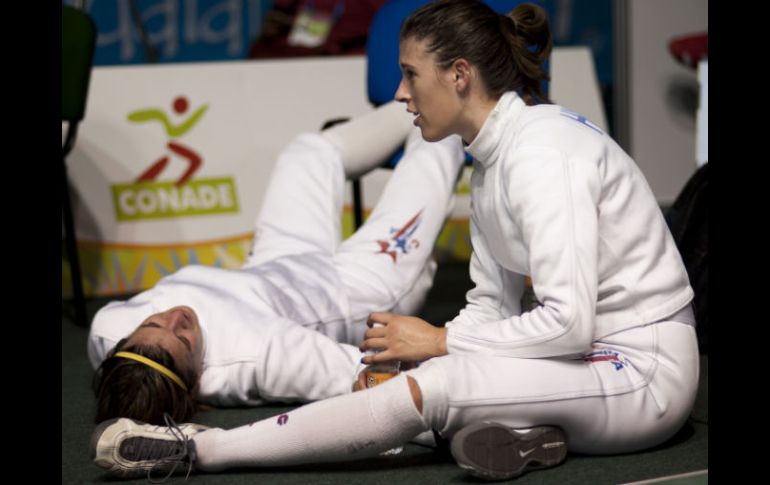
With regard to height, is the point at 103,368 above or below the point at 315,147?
below

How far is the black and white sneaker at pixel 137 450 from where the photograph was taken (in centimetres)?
167

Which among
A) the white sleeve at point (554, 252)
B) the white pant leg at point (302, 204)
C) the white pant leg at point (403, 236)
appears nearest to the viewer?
the white sleeve at point (554, 252)

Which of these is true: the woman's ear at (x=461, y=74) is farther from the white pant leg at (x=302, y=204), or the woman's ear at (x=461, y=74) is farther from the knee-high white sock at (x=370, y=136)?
the knee-high white sock at (x=370, y=136)

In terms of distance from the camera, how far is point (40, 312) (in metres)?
1.09

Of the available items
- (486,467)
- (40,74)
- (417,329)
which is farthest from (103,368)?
(40,74)

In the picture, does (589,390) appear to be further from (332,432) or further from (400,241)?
(400,241)

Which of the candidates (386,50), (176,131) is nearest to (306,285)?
(386,50)

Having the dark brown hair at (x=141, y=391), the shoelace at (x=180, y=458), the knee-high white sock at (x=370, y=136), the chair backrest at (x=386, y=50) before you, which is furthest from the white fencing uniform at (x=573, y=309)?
the chair backrest at (x=386, y=50)

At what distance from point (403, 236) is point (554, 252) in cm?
102

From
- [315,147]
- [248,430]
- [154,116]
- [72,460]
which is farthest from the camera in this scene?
[154,116]

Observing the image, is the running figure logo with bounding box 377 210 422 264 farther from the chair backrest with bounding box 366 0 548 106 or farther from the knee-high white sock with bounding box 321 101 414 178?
the chair backrest with bounding box 366 0 548 106

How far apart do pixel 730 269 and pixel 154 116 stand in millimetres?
Result: 2769

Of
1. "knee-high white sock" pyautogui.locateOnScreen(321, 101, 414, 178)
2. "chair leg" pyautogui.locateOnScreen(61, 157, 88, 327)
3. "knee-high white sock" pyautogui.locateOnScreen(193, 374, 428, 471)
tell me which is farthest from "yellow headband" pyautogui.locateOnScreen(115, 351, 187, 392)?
"chair leg" pyautogui.locateOnScreen(61, 157, 88, 327)

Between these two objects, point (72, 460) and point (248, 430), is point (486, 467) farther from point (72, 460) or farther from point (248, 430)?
point (72, 460)
